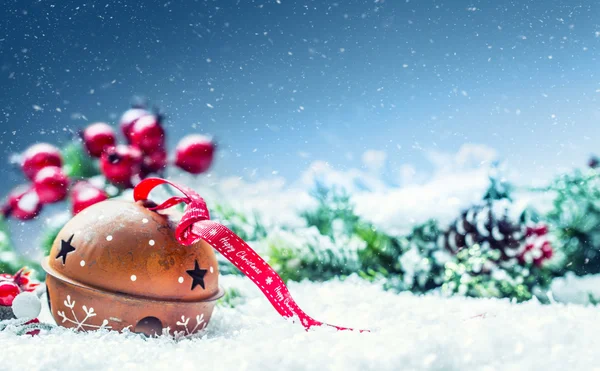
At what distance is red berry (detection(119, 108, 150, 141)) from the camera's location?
6.32ft

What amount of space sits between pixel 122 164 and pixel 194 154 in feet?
0.71

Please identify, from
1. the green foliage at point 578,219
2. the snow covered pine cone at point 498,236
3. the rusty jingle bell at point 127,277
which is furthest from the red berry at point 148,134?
the green foliage at point 578,219

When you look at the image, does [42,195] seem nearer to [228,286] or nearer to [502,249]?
[228,286]

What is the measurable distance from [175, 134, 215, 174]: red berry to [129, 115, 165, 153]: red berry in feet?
0.21

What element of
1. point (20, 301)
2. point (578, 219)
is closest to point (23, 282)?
point (20, 301)

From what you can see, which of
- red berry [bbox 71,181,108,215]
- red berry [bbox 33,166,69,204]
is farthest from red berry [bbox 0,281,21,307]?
red berry [bbox 33,166,69,204]

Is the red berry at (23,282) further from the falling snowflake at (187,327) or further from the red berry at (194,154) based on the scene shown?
the red berry at (194,154)

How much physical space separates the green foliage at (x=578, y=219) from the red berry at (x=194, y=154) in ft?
3.27

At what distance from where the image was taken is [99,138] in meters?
1.91

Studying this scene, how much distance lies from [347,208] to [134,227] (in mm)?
844

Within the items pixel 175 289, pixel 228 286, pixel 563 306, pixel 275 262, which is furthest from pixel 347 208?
pixel 175 289

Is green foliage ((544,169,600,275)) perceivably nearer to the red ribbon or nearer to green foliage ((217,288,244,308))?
the red ribbon

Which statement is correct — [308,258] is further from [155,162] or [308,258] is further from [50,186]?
[50,186]

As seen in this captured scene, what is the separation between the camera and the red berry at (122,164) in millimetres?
1861
